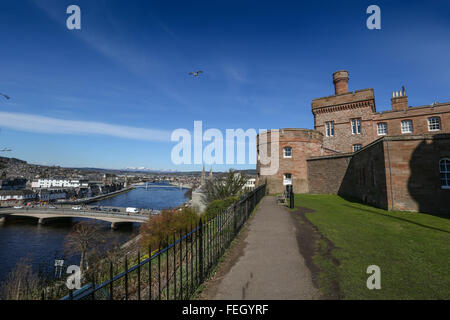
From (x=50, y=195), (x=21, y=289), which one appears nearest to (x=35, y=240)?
(x=21, y=289)

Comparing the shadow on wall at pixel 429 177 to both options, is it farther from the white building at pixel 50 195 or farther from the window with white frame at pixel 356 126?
the white building at pixel 50 195

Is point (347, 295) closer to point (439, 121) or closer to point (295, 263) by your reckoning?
point (295, 263)

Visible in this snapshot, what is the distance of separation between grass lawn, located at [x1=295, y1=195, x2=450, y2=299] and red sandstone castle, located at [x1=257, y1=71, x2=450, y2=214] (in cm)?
295

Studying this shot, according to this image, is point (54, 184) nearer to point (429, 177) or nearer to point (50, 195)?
point (50, 195)

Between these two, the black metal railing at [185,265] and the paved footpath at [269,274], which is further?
the paved footpath at [269,274]

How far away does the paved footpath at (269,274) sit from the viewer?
4137 millimetres

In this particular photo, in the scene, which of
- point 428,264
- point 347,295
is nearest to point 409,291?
point 347,295

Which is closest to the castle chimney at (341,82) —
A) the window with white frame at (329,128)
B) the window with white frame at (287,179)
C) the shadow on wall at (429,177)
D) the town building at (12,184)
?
the window with white frame at (329,128)

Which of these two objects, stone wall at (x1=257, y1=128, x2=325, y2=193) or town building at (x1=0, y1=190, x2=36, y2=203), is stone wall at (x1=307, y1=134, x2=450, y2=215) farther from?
town building at (x1=0, y1=190, x2=36, y2=203)

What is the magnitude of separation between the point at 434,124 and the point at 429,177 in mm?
19256

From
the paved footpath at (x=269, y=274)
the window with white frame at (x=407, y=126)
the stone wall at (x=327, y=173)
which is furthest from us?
the window with white frame at (x=407, y=126)

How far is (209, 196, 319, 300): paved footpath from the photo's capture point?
414cm

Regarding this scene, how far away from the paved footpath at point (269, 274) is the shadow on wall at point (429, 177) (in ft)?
31.6

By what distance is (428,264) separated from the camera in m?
5.26
